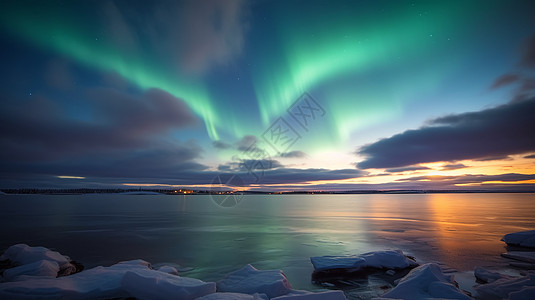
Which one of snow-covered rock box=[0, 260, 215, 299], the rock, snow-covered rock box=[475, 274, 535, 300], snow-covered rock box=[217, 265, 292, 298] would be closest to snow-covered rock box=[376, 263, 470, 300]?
snow-covered rock box=[475, 274, 535, 300]

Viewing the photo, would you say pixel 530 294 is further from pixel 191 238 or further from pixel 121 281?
pixel 191 238

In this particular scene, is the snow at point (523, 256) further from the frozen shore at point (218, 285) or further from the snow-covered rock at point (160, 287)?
the snow-covered rock at point (160, 287)

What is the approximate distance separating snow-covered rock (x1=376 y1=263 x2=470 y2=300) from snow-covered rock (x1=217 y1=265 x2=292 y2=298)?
3.20 meters

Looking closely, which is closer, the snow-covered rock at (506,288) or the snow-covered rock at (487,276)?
the snow-covered rock at (506,288)

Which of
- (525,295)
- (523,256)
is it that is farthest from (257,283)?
(523,256)

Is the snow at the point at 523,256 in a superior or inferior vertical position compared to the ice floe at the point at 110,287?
inferior

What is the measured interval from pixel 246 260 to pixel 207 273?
113 inches

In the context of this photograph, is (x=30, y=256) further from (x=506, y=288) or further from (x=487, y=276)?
(x=487, y=276)

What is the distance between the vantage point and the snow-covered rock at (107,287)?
7195 millimetres

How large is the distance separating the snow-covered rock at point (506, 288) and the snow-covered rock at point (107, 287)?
9.11 m

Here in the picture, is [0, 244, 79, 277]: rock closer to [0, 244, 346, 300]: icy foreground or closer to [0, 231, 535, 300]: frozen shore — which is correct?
[0, 231, 535, 300]: frozen shore

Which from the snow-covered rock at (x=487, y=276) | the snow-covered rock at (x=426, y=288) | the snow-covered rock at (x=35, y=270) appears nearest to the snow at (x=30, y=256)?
the snow-covered rock at (x=35, y=270)

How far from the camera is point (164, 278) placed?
8273 millimetres

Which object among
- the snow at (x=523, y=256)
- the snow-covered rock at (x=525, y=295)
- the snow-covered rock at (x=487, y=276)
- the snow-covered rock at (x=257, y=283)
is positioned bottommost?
the snow at (x=523, y=256)
